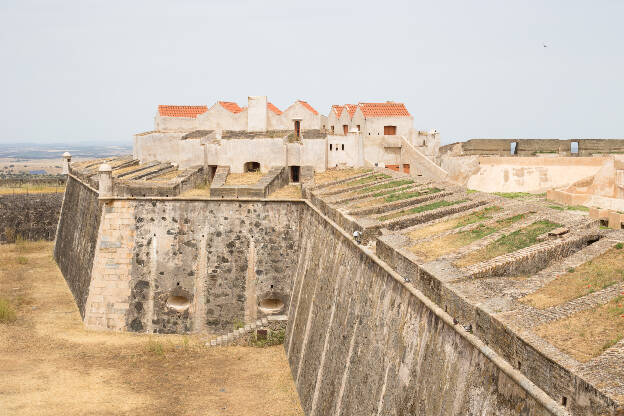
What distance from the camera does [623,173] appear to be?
26.8m

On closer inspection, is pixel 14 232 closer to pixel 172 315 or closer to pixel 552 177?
pixel 172 315

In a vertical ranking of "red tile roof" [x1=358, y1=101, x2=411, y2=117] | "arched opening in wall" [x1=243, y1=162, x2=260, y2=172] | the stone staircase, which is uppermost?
"red tile roof" [x1=358, y1=101, x2=411, y2=117]

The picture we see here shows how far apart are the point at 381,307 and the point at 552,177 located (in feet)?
70.2

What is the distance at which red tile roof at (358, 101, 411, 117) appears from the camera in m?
38.0

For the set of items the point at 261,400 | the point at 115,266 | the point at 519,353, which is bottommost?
the point at 261,400

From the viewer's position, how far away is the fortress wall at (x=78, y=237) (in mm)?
27703

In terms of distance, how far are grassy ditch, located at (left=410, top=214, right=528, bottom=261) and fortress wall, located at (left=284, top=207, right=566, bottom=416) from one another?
0.92m

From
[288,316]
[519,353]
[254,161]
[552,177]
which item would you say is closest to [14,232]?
[254,161]

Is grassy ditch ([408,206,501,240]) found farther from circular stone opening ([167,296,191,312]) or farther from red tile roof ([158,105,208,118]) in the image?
red tile roof ([158,105,208,118])

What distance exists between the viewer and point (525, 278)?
36.7 feet

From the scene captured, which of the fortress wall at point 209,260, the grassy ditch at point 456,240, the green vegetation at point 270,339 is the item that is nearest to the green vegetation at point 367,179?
the fortress wall at point 209,260

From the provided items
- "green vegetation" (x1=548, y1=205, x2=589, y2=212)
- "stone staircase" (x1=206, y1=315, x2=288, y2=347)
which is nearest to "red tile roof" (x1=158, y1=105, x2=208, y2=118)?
"stone staircase" (x1=206, y1=315, x2=288, y2=347)

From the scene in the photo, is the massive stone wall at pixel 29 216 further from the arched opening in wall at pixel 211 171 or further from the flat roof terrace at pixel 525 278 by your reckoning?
the flat roof terrace at pixel 525 278

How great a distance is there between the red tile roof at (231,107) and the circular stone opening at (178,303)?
16.2 meters
